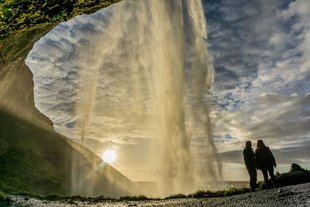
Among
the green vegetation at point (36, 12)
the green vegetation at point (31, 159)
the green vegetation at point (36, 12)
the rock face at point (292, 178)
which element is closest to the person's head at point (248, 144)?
the rock face at point (292, 178)

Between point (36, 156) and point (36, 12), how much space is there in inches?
3322

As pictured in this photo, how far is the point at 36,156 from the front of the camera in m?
92.2

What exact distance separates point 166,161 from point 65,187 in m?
31.1

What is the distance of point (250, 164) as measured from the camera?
18391 millimetres

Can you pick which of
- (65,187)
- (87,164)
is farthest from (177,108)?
(87,164)

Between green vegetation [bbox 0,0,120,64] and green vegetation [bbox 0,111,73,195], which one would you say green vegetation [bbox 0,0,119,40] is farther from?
green vegetation [bbox 0,111,73,195]

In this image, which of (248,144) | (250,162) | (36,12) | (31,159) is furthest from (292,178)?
(31,159)

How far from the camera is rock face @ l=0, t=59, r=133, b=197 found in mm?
78250

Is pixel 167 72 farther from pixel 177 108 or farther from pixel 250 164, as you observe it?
pixel 250 164

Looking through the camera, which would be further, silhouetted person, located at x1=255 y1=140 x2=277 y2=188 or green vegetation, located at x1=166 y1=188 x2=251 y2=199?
green vegetation, located at x1=166 y1=188 x2=251 y2=199

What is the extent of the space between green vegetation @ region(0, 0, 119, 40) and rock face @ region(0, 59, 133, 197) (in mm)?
48447

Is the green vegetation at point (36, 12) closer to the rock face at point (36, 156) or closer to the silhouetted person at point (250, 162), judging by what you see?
the silhouetted person at point (250, 162)

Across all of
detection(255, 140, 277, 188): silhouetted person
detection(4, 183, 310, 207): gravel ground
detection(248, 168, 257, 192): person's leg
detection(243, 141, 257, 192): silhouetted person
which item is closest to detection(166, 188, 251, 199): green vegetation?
detection(248, 168, 257, 192): person's leg

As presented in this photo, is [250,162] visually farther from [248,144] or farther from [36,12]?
[36,12]
